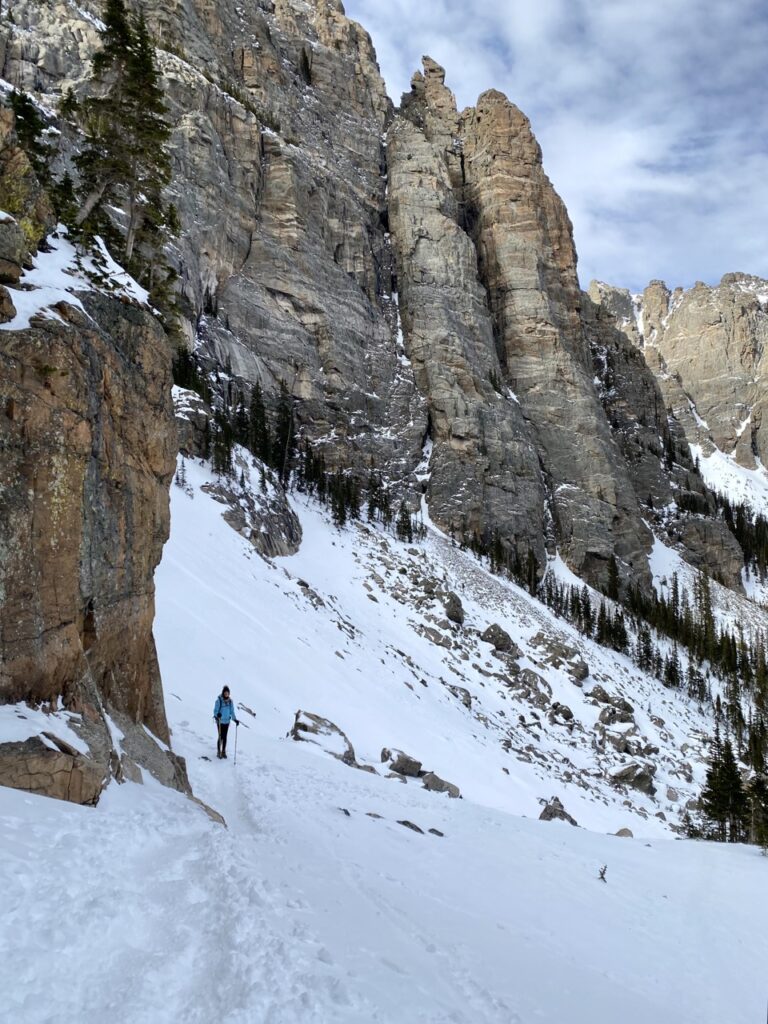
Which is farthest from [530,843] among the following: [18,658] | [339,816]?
[18,658]

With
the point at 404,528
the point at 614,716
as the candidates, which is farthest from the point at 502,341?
the point at 614,716

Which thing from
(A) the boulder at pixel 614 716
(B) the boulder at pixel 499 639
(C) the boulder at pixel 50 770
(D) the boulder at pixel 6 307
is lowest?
(A) the boulder at pixel 614 716

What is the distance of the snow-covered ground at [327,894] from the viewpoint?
4828mm

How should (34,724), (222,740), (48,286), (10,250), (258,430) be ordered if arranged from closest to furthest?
(34,724) < (10,250) < (48,286) < (222,740) < (258,430)

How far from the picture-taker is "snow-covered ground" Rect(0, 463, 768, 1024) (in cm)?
483

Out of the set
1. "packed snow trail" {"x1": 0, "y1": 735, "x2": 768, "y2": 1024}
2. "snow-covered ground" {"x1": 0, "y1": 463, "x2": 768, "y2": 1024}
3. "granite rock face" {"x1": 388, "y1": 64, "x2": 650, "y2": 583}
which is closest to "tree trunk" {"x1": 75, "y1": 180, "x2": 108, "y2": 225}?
"snow-covered ground" {"x1": 0, "y1": 463, "x2": 768, "y2": 1024}

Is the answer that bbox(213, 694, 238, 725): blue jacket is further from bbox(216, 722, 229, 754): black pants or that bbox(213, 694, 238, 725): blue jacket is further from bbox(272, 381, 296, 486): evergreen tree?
bbox(272, 381, 296, 486): evergreen tree

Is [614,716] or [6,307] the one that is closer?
[6,307]

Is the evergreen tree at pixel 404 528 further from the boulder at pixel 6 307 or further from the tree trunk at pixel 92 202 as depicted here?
the boulder at pixel 6 307

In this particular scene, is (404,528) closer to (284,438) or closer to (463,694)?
(284,438)

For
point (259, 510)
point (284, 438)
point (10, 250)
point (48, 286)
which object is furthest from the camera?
point (284, 438)

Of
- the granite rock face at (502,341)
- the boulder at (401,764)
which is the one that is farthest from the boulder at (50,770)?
the granite rock face at (502,341)

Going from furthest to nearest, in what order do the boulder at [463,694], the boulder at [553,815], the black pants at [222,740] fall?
the boulder at [463,694] → the boulder at [553,815] → the black pants at [222,740]

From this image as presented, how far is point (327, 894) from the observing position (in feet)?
24.3
